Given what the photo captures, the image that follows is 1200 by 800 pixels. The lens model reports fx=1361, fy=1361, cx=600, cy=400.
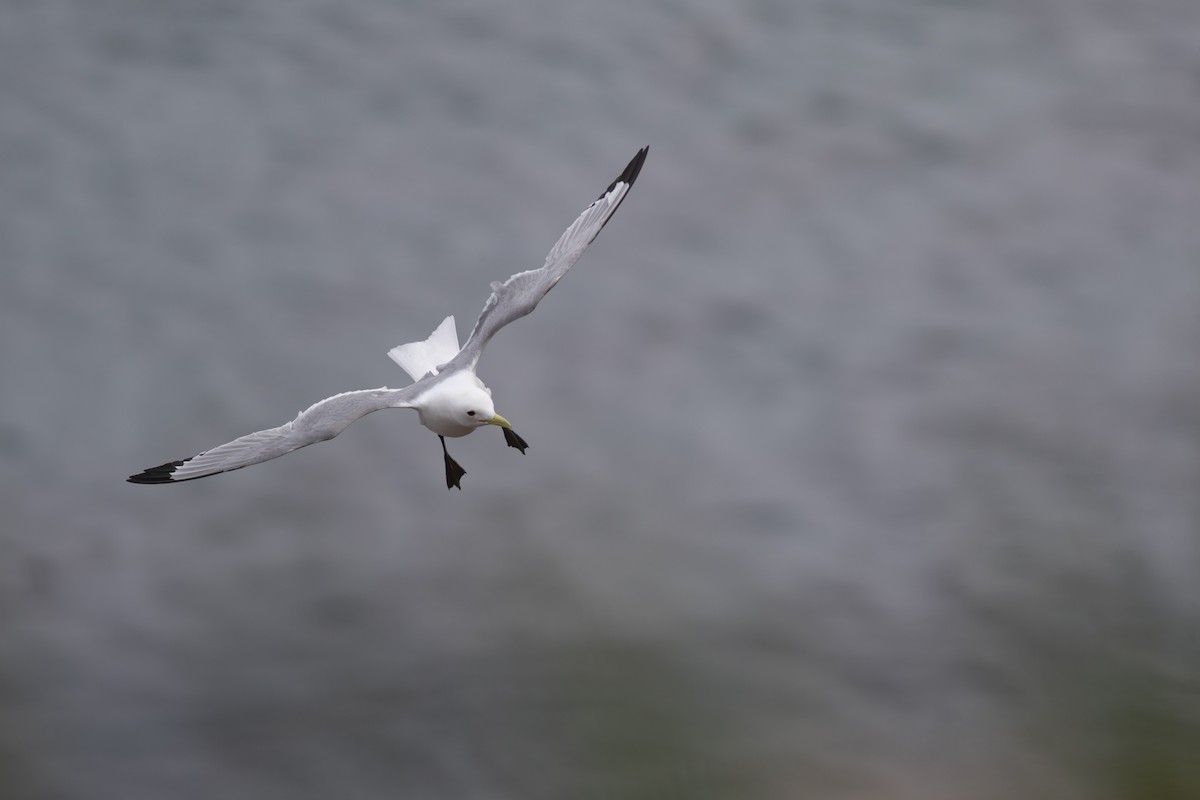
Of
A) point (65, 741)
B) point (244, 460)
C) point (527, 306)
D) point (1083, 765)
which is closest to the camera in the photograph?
point (244, 460)

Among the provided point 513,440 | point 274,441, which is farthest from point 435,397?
point 513,440

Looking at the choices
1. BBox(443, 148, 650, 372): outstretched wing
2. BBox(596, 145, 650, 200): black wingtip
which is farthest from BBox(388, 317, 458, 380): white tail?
BBox(596, 145, 650, 200): black wingtip

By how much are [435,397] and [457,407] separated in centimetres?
7

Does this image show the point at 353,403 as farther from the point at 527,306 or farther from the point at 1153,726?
the point at 1153,726

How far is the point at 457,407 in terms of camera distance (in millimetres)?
3672

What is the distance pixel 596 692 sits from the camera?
5469 millimetres

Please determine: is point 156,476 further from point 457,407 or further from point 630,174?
point 630,174

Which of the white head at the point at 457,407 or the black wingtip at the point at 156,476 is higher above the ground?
the white head at the point at 457,407

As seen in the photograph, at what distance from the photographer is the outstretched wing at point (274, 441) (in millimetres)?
3584

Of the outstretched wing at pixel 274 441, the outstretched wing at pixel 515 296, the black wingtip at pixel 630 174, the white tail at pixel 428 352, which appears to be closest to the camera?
the outstretched wing at pixel 274 441

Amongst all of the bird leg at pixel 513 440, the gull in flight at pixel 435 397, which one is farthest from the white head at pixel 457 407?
the bird leg at pixel 513 440

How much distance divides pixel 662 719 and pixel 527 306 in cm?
217

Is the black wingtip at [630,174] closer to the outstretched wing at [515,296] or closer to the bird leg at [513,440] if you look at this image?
the outstretched wing at [515,296]

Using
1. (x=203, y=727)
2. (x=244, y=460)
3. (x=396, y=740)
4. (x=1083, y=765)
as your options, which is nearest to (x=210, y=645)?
(x=203, y=727)
